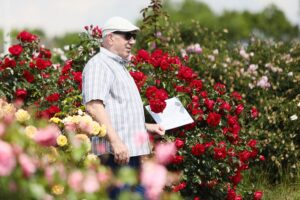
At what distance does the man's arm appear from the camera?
3.64 metres

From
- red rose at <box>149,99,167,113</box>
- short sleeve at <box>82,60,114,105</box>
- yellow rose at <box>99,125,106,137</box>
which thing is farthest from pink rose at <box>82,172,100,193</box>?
red rose at <box>149,99,167,113</box>

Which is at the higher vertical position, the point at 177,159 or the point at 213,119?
the point at 213,119

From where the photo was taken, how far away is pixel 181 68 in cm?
588

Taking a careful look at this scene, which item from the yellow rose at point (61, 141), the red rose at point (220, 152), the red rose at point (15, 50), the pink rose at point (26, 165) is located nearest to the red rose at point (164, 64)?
the red rose at point (220, 152)

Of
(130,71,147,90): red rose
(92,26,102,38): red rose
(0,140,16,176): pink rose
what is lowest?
(0,140,16,176): pink rose

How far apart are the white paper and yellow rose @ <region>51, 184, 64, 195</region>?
2.48 metres

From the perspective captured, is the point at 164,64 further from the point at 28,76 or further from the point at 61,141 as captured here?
the point at 61,141

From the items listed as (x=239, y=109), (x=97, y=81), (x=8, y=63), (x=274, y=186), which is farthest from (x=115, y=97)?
(x=274, y=186)

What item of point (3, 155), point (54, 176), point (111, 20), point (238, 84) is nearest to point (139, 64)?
point (111, 20)

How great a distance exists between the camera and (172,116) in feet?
16.1

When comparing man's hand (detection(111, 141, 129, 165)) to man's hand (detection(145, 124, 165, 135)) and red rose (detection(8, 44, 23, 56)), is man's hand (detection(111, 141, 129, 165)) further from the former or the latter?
red rose (detection(8, 44, 23, 56))

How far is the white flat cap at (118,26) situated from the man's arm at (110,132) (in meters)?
0.48

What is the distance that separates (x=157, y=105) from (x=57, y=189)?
2.49 meters

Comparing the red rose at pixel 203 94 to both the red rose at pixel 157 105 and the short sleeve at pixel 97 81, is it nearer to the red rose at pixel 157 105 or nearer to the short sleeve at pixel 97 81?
the red rose at pixel 157 105
